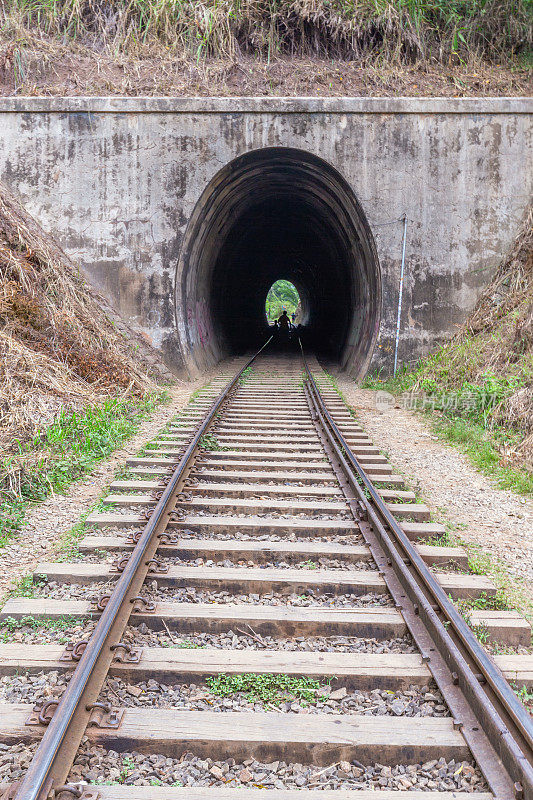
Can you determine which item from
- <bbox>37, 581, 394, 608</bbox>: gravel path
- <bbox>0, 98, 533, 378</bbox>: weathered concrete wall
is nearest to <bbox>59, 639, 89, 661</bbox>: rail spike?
<bbox>37, 581, 394, 608</bbox>: gravel path

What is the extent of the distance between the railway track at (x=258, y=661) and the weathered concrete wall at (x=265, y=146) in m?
7.35

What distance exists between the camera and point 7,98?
36.8ft

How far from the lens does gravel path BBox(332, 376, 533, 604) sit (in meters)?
4.26

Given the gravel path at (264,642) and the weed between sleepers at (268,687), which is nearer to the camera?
the weed between sleepers at (268,687)

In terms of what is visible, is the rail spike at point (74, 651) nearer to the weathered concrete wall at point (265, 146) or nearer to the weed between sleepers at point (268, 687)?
the weed between sleepers at point (268, 687)

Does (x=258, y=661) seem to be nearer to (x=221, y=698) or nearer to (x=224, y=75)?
(x=221, y=698)

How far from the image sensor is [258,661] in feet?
8.57

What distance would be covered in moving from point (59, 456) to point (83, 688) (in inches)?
154

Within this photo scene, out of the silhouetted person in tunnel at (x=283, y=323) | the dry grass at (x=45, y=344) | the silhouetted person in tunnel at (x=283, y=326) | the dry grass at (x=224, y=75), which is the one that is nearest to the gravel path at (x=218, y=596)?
the dry grass at (x=45, y=344)

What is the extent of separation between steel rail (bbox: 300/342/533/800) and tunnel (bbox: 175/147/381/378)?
843 centimetres

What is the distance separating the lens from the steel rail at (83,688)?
1.80 m

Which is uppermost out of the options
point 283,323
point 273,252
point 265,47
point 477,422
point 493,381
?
point 265,47

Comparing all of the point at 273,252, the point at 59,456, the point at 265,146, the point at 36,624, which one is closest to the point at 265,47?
the point at 265,146

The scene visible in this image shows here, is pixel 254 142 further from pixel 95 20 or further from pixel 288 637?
pixel 288 637
